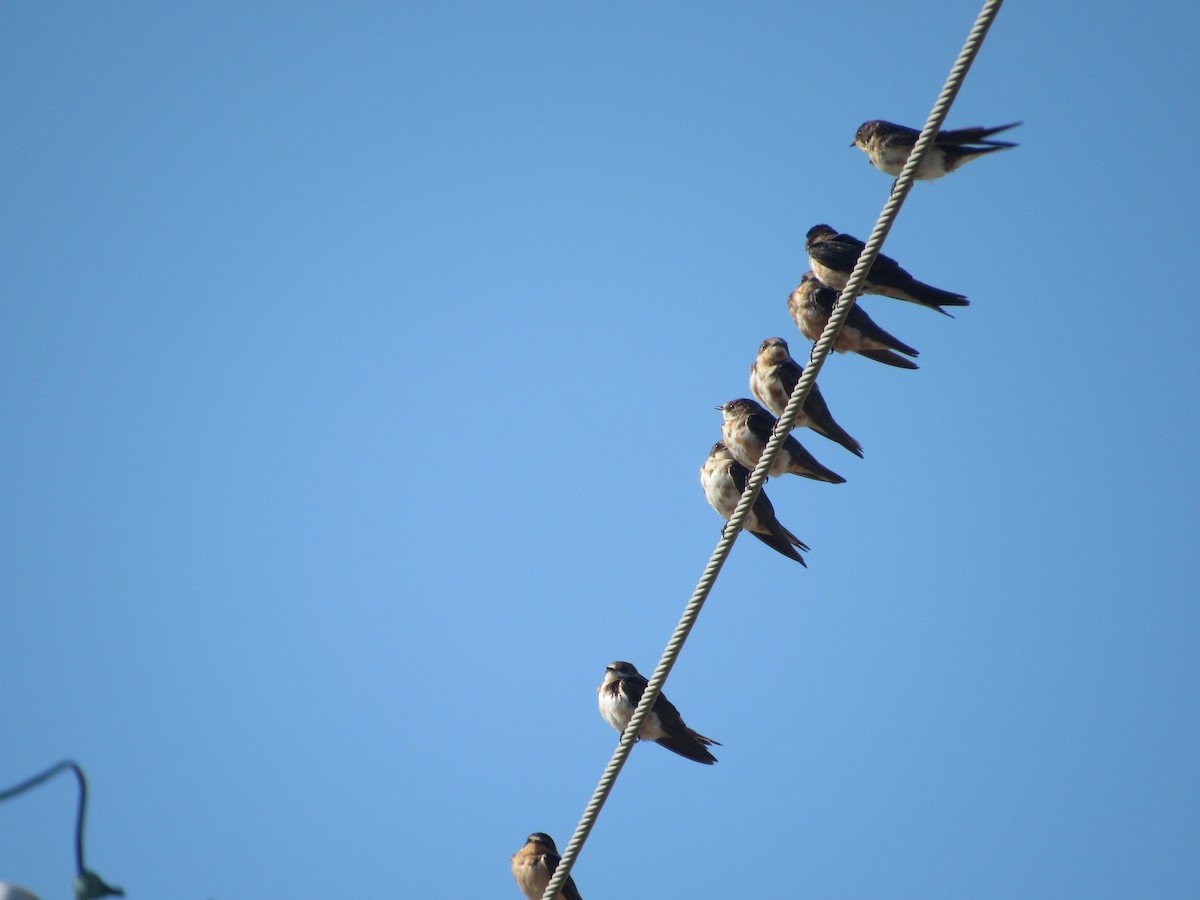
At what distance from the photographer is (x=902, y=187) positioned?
446 cm

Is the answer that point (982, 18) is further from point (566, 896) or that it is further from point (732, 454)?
point (566, 896)

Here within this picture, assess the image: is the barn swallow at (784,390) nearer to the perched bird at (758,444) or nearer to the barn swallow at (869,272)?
the perched bird at (758,444)

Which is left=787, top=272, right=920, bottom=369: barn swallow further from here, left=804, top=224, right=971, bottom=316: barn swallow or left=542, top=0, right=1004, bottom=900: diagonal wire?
left=542, top=0, right=1004, bottom=900: diagonal wire

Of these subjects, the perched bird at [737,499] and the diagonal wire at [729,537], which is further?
the perched bird at [737,499]

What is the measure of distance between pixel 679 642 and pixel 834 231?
353cm

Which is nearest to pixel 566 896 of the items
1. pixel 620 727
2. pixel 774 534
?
pixel 620 727

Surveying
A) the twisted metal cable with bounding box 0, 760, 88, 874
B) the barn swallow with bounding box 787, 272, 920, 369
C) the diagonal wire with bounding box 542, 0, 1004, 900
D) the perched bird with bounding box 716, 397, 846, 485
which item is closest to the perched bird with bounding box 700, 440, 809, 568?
the perched bird with bounding box 716, 397, 846, 485

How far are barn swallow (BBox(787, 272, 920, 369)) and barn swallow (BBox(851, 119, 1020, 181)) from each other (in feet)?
2.58

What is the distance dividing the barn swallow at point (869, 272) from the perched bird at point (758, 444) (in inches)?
35.3

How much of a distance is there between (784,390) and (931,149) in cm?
152

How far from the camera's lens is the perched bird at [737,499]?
21.4 feet

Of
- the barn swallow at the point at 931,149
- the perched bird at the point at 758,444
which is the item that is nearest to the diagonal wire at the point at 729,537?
the barn swallow at the point at 931,149

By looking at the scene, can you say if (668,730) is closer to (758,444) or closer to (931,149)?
(758,444)

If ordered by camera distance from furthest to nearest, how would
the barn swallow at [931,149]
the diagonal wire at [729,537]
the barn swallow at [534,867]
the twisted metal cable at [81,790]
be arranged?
the barn swallow at [534,867], the barn swallow at [931,149], the diagonal wire at [729,537], the twisted metal cable at [81,790]
